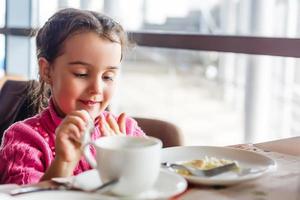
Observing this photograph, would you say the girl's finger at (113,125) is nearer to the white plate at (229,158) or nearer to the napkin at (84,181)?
the white plate at (229,158)

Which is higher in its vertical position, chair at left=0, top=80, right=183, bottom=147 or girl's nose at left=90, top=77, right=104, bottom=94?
girl's nose at left=90, top=77, right=104, bottom=94

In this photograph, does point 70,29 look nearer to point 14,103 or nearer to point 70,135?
point 70,135

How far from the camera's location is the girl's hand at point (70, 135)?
0.85 metres

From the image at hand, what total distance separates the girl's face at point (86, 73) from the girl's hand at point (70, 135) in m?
0.25

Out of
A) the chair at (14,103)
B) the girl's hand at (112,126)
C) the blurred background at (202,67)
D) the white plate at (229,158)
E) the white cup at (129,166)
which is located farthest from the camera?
the blurred background at (202,67)

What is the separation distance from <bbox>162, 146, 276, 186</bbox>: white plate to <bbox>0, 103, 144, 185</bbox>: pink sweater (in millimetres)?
184

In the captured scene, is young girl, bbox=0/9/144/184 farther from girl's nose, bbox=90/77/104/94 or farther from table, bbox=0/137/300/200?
table, bbox=0/137/300/200

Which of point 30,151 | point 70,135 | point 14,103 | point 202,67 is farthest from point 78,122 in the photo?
point 202,67

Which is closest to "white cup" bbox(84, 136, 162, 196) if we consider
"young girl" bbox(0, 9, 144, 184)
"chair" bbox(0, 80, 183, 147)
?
"young girl" bbox(0, 9, 144, 184)

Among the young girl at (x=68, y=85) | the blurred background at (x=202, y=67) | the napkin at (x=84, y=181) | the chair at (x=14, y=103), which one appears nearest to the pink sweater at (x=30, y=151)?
the young girl at (x=68, y=85)

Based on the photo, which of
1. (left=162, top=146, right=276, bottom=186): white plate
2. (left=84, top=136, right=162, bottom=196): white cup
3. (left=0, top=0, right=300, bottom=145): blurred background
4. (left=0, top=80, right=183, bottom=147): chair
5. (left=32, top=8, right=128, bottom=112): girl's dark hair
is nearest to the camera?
(left=84, top=136, right=162, bottom=196): white cup

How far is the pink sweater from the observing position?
1.03m

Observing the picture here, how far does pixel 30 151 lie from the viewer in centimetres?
109

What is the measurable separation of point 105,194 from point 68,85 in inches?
19.6
